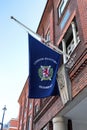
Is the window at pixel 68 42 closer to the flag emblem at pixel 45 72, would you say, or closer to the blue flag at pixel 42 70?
the blue flag at pixel 42 70

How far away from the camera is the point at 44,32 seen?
1519 cm

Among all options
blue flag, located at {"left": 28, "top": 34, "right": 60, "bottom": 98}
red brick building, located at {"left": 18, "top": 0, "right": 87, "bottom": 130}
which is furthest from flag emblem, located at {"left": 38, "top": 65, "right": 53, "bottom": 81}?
red brick building, located at {"left": 18, "top": 0, "right": 87, "bottom": 130}

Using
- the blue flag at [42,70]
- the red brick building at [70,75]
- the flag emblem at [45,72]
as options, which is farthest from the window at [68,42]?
the flag emblem at [45,72]

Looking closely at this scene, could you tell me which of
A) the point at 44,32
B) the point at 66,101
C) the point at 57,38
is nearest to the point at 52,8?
the point at 44,32

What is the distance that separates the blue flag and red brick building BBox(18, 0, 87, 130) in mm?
410

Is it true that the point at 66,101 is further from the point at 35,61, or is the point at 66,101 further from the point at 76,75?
the point at 35,61

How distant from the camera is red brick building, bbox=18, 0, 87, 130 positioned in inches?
291

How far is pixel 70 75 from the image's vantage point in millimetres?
7848

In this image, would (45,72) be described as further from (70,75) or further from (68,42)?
(68,42)

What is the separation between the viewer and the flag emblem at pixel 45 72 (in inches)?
309

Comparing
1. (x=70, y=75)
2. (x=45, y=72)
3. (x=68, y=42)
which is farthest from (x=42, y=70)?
(x=68, y=42)

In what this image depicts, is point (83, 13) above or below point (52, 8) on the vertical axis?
below

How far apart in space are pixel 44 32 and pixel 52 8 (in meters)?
1.96

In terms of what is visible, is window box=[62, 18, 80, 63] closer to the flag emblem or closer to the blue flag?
the blue flag
